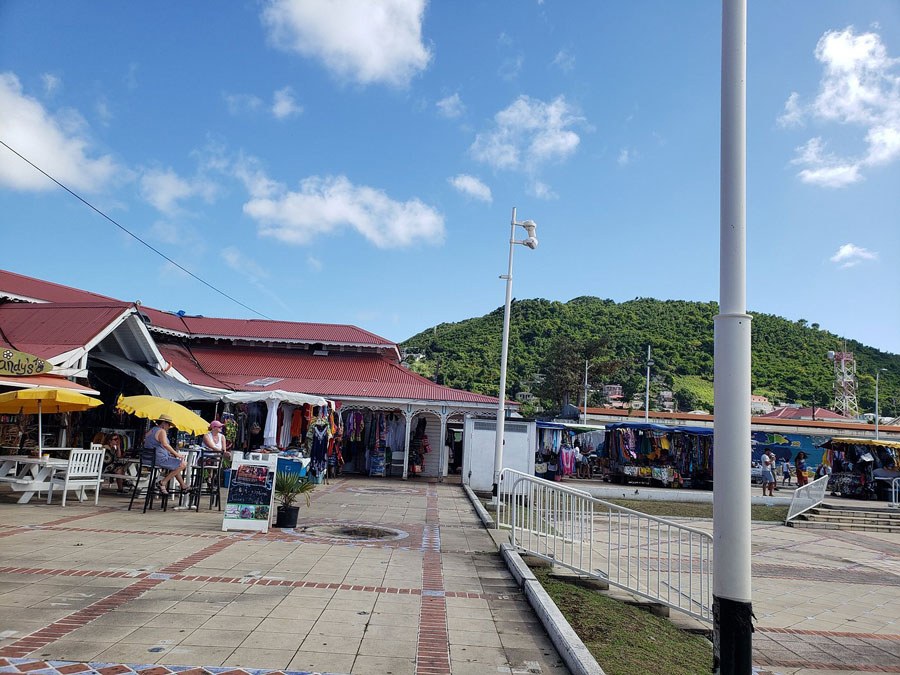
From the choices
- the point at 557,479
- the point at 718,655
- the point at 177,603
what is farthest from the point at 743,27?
the point at 557,479

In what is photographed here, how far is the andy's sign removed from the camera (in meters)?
6.82

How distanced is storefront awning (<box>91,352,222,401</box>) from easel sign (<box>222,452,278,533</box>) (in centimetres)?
609

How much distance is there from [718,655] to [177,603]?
4.30 meters

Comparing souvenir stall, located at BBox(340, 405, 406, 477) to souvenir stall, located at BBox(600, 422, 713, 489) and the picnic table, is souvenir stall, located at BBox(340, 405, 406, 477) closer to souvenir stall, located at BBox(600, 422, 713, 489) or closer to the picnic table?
souvenir stall, located at BBox(600, 422, 713, 489)

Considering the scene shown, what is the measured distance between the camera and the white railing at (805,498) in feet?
56.3

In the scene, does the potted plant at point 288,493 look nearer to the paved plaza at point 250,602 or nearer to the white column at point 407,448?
the paved plaza at point 250,602

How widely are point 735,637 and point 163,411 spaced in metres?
9.99

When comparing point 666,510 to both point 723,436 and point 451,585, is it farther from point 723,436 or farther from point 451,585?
point 723,436

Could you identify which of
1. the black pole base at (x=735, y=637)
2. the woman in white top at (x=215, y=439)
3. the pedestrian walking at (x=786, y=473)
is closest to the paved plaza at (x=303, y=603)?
the woman in white top at (x=215, y=439)

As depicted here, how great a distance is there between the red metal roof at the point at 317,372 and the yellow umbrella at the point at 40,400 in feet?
23.8

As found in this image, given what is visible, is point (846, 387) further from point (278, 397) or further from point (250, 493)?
point (250, 493)

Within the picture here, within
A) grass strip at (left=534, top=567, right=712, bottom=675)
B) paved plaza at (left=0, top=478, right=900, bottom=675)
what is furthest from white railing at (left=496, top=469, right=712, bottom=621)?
paved plaza at (left=0, top=478, right=900, bottom=675)

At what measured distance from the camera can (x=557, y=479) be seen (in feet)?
81.3

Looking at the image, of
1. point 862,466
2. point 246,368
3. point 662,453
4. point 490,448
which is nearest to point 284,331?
point 246,368
